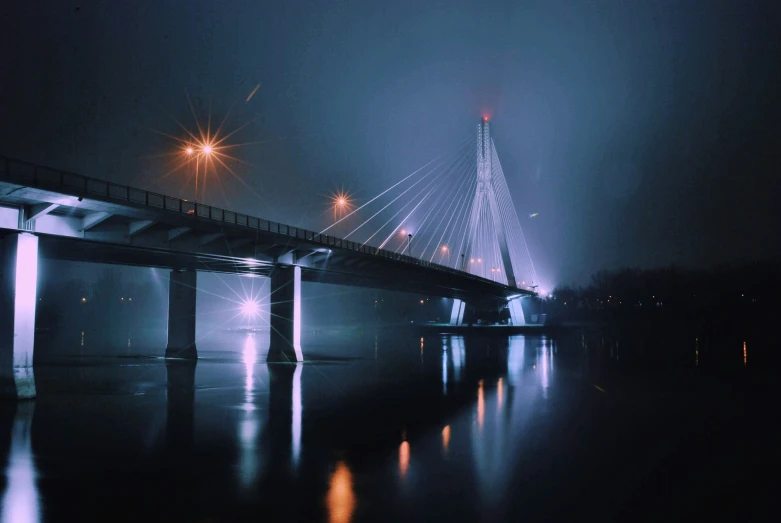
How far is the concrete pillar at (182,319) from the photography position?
44.1 metres

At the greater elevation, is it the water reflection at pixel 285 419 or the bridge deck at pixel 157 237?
the bridge deck at pixel 157 237

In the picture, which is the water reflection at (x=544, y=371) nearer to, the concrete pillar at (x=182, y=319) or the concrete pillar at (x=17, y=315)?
the concrete pillar at (x=17, y=315)

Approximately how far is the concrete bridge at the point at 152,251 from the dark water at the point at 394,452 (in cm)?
392

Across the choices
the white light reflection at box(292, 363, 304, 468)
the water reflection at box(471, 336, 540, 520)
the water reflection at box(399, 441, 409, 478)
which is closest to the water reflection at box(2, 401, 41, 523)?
the white light reflection at box(292, 363, 304, 468)

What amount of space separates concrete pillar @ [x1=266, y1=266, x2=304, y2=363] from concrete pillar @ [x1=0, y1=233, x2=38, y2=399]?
1894 centimetres

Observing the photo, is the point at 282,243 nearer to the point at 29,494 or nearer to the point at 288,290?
the point at 288,290

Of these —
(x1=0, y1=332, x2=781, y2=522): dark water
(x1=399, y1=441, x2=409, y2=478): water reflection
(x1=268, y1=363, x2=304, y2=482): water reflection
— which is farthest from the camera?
(x1=268, y1=363, x2=304, y2=482): water reflection

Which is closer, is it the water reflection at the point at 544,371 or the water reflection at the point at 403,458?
the water reflection at the point at 403,458

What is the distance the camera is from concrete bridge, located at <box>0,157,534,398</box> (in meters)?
23.4

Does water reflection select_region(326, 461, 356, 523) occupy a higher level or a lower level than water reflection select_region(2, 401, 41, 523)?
higher

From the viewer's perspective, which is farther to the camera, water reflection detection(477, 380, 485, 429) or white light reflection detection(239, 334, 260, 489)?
water reflection detection(477, 380, 485, 429)

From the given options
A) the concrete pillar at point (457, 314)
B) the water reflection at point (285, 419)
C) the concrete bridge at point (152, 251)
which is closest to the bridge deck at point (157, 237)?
the concrete bridge at point (152, 251)

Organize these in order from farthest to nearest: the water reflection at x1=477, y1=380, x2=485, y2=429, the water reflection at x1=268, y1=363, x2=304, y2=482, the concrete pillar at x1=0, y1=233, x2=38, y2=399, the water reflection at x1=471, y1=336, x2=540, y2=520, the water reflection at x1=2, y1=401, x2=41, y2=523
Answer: the concrete pillar at x1=0, y1=233, x2=38, y2=399 < the water reflection at x1=477, y1=380, x2=485, y2=429 < the water reflection at x1=268, y1=363, x2=304, y2=482 < the water reflection at x1=471, y1=336, x2=540, y2=520 < the water reflection at x1=2, y1=401, x2=41, y2=523

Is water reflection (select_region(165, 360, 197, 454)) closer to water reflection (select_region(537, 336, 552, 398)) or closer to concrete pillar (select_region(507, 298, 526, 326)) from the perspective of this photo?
water reflection (select_region(537, 336, 552, 398))
